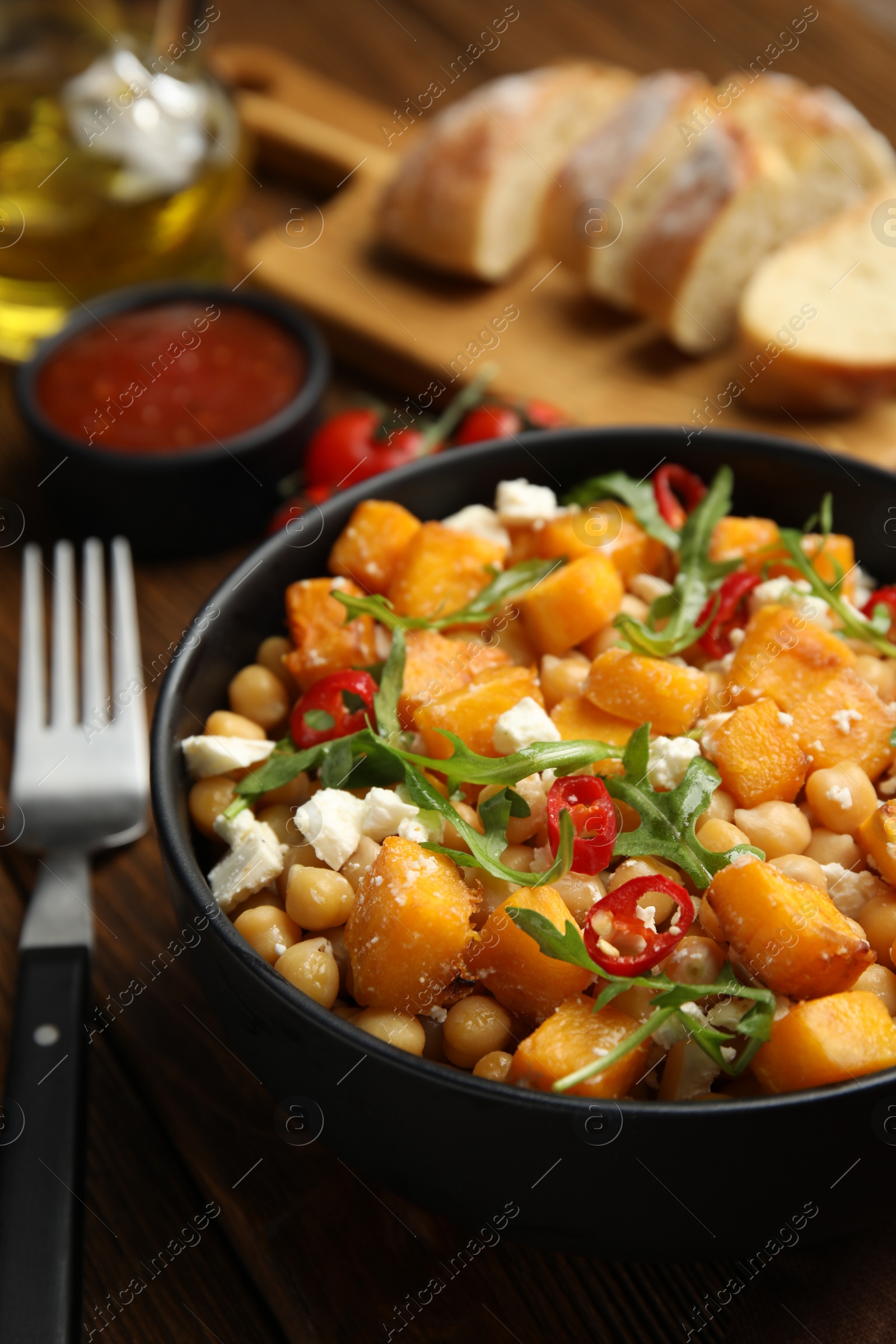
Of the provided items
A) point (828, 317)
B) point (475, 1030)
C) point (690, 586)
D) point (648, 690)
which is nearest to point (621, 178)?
point (828, 317)

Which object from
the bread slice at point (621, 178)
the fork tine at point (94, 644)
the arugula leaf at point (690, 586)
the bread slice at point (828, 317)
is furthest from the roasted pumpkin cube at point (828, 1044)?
the bread slice at point (621, 178)

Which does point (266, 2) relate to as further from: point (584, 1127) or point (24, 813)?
point (584, 1127)

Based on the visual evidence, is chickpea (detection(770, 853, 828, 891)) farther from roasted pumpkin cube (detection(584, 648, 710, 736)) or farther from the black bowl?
the black bowl

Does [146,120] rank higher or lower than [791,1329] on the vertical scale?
higher

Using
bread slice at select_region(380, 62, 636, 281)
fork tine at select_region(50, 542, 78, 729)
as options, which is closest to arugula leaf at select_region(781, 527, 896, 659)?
fork tine at select_region(50, 542, 78, 729)

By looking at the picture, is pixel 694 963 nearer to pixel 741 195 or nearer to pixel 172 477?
pixel 172 477

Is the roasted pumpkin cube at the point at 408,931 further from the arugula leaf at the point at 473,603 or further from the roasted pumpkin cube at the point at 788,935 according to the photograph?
the arugula leaf at the point at 473,603

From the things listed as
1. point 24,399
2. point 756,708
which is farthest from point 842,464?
point 24,399
